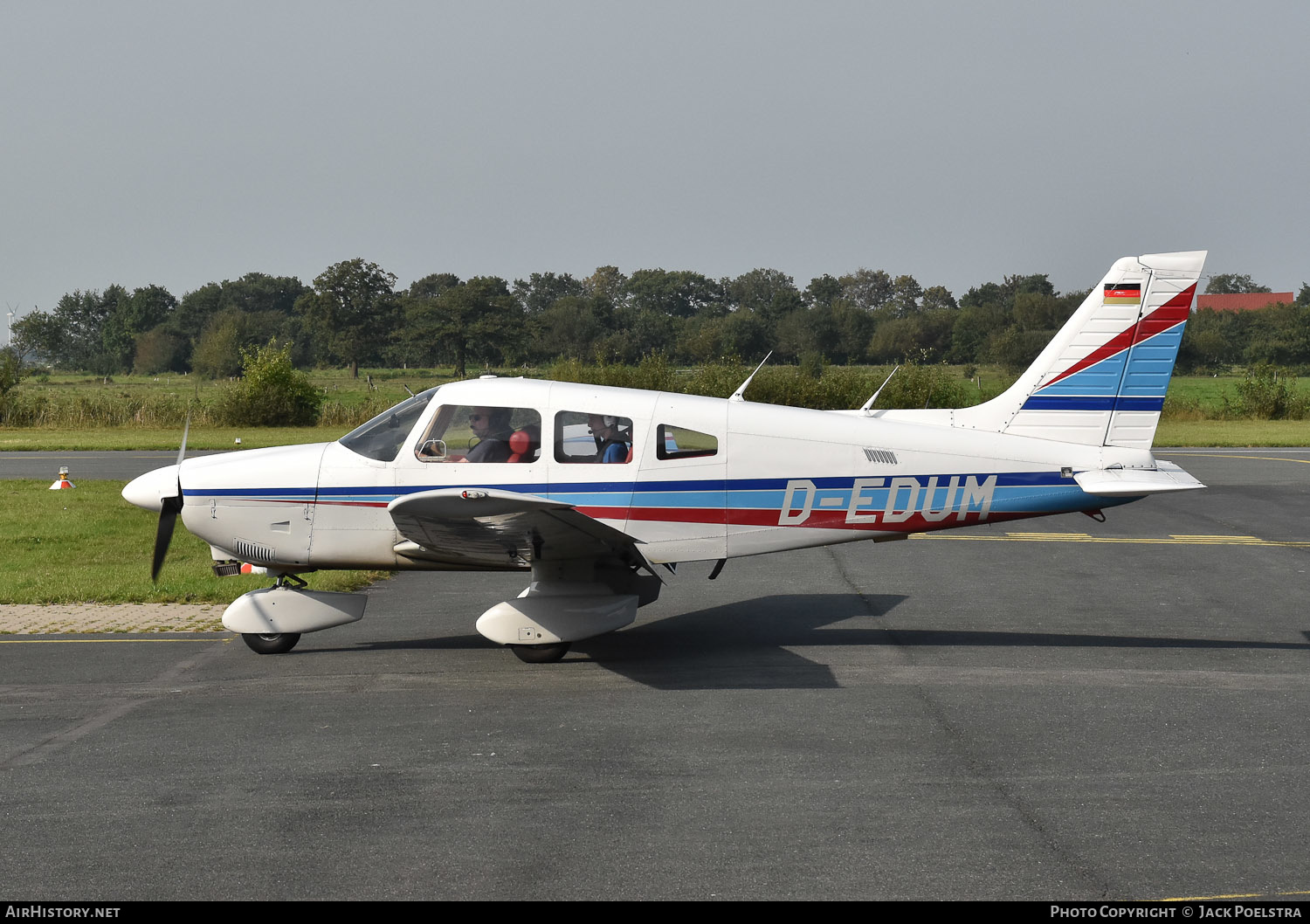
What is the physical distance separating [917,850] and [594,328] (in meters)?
72.4

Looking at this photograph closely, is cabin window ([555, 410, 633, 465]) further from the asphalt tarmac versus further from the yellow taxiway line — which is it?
the yellow taxiway line

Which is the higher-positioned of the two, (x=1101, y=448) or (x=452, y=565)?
(x=1101, y=448)

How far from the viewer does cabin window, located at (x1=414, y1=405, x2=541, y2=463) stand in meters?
8.73

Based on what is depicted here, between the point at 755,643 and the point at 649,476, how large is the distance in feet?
6.44

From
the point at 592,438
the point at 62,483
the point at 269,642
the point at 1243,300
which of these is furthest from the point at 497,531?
the point at 1243,300

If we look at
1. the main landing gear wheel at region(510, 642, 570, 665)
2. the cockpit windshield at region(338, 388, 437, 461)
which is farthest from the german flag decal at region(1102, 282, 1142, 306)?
the cockpit windshield at region(338, 388, 437, 461)

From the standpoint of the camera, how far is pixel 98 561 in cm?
1369

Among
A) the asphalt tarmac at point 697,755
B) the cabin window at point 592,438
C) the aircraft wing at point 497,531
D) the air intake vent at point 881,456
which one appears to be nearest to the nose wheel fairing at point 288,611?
the asphalt tarmac at point 697,755

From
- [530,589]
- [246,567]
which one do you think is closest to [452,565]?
[530,589]

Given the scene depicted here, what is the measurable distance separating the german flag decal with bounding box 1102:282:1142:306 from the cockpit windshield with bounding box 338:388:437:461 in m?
5.75

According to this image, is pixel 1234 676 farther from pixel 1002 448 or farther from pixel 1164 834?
pixel 1164 834

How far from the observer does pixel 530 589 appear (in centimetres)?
893

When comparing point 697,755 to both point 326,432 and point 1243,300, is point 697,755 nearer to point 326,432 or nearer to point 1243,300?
point 326,432
